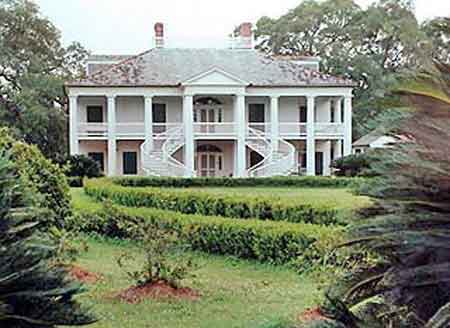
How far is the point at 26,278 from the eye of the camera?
8.61 ft

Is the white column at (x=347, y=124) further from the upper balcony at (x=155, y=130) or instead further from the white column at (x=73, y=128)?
the white column at (x=73, y=128)

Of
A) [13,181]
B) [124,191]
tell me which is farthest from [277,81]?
[13,181]

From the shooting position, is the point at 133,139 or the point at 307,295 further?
the point at 133,139

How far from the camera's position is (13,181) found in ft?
9.21

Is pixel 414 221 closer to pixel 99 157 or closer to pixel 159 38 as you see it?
pixel 99 157

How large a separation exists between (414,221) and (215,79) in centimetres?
3160

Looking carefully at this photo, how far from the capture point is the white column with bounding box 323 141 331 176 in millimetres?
35312

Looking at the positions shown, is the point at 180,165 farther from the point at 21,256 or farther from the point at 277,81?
the point at 21,256

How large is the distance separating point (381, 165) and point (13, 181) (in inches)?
60.4

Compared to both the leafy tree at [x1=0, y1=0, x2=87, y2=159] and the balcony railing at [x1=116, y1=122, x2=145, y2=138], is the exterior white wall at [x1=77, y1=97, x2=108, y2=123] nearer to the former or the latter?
the balcony railing at [x1=116, y1=122, x2=145, y2=138]

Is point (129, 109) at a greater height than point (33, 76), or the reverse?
point (33, 76)

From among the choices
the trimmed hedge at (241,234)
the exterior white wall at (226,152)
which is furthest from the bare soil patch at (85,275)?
the exterior white wall at (226,152)

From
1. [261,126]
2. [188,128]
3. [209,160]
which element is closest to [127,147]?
[188,128]

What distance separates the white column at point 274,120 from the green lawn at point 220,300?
2363 cm
